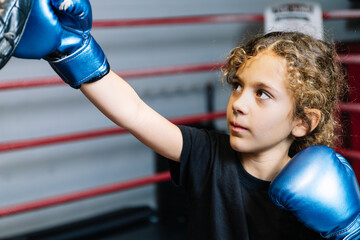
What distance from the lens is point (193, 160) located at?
116cm

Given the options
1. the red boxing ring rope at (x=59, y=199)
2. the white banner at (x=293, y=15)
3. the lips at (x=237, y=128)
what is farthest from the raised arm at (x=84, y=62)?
the white banner at (x=293, y=15)

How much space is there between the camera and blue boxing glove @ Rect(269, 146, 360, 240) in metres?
1.05

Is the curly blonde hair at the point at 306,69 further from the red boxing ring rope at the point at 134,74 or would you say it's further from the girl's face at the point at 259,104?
the red boxing ring rope at the point at 134,74

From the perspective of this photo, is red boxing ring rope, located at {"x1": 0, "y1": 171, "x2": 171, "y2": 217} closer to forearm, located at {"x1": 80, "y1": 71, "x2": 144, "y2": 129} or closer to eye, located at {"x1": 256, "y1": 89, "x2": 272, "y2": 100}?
forearm, located at {"x1": 80, "y1": 71, "x2": 144, "y2": 129}

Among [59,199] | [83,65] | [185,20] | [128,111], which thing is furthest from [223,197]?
[185,20]

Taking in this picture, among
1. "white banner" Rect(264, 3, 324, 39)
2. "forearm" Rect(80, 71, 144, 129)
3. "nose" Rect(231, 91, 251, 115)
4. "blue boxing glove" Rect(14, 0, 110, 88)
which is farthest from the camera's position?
"white banner" Rect(264, 3, 324, 39)

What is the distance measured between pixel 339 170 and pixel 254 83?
0.94 feet

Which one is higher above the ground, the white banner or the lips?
the lips

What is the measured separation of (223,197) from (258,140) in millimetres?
172

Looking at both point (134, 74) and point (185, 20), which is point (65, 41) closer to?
point (134, 74)

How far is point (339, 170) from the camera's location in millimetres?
1108

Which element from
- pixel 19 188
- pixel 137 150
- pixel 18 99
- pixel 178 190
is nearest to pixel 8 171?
pixel 19 188

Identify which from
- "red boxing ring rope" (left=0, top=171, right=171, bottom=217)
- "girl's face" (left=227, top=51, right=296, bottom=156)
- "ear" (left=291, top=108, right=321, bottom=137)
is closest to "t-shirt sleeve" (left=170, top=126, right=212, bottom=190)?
"girl's face" (left=227, top=51, right=296, bottom=156)

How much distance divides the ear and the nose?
16 centimetres
